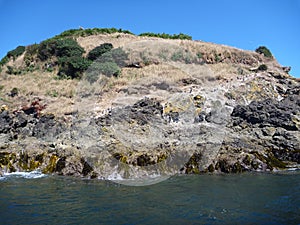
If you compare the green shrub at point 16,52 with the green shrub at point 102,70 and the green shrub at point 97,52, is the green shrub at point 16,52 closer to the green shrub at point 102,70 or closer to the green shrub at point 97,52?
the green shrub at point 97,52

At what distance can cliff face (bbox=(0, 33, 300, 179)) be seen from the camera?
712 inches

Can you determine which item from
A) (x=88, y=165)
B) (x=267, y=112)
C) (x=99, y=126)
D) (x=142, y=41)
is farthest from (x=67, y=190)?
(x=142, y=41)

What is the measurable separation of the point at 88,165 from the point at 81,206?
694 centimetres

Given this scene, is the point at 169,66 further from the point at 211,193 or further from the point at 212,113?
the point at 211,193

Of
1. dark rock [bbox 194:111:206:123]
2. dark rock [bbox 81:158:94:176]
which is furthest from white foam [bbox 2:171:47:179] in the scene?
dark rock [bbox 194:111:206:123]

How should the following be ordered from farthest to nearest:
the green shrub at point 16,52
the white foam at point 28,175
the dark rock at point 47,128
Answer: the green shrub at point 16,52
the dark rock at point 47,128
the white foam at point 28,175

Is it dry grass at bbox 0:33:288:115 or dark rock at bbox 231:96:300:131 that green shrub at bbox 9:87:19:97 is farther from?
dark rock at bbox 231:96:300:131

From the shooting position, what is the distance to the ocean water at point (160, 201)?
9469 millimetres

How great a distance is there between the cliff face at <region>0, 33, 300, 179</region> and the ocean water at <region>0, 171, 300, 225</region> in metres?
2.35

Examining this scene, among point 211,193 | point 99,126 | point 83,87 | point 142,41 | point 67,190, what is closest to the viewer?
point 211,193

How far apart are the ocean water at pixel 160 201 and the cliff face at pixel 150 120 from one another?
235 cm

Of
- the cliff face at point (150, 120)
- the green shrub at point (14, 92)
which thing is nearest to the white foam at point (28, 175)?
the cliff face at point (150, 120)

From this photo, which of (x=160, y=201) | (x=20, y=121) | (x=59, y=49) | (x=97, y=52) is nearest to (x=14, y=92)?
(x=20, y=121)

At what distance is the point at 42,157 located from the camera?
63.9ft
